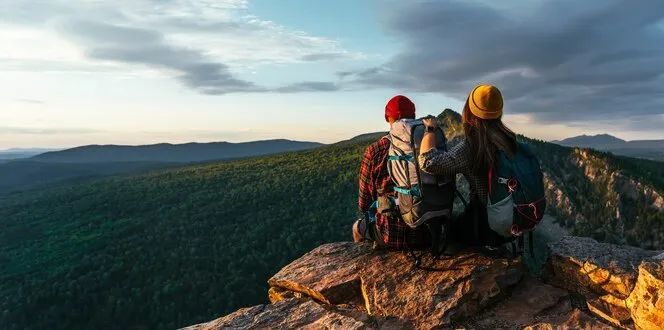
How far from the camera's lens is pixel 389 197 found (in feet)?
31.0

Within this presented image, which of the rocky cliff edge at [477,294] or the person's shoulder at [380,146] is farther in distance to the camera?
the person's shoulder at [380,146]

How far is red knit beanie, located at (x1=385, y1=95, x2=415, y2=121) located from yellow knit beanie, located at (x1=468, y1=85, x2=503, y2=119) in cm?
136

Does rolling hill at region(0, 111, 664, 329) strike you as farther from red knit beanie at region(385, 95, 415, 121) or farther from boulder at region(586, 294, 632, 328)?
boulder at region(586, 294, 632, 328)

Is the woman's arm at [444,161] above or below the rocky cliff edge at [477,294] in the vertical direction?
above

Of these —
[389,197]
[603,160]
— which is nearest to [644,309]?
[389,197]

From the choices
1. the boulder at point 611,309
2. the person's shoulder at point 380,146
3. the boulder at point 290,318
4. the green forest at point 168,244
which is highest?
the person's shoulder at point 380,146

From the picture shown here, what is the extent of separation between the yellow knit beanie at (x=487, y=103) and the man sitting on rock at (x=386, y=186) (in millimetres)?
1421

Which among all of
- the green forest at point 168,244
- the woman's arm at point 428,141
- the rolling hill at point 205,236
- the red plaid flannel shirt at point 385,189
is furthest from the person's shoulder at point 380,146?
the green forest at point 168,244

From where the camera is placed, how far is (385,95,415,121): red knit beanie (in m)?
9.06

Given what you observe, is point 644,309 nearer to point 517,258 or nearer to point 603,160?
point 517,258

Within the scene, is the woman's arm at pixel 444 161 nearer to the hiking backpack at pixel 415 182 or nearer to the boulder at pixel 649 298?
the hiking backpack at pixel 415 182

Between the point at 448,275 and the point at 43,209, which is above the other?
the point at 448,275

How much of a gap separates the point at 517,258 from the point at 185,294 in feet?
206

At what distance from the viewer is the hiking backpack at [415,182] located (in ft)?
27.9
